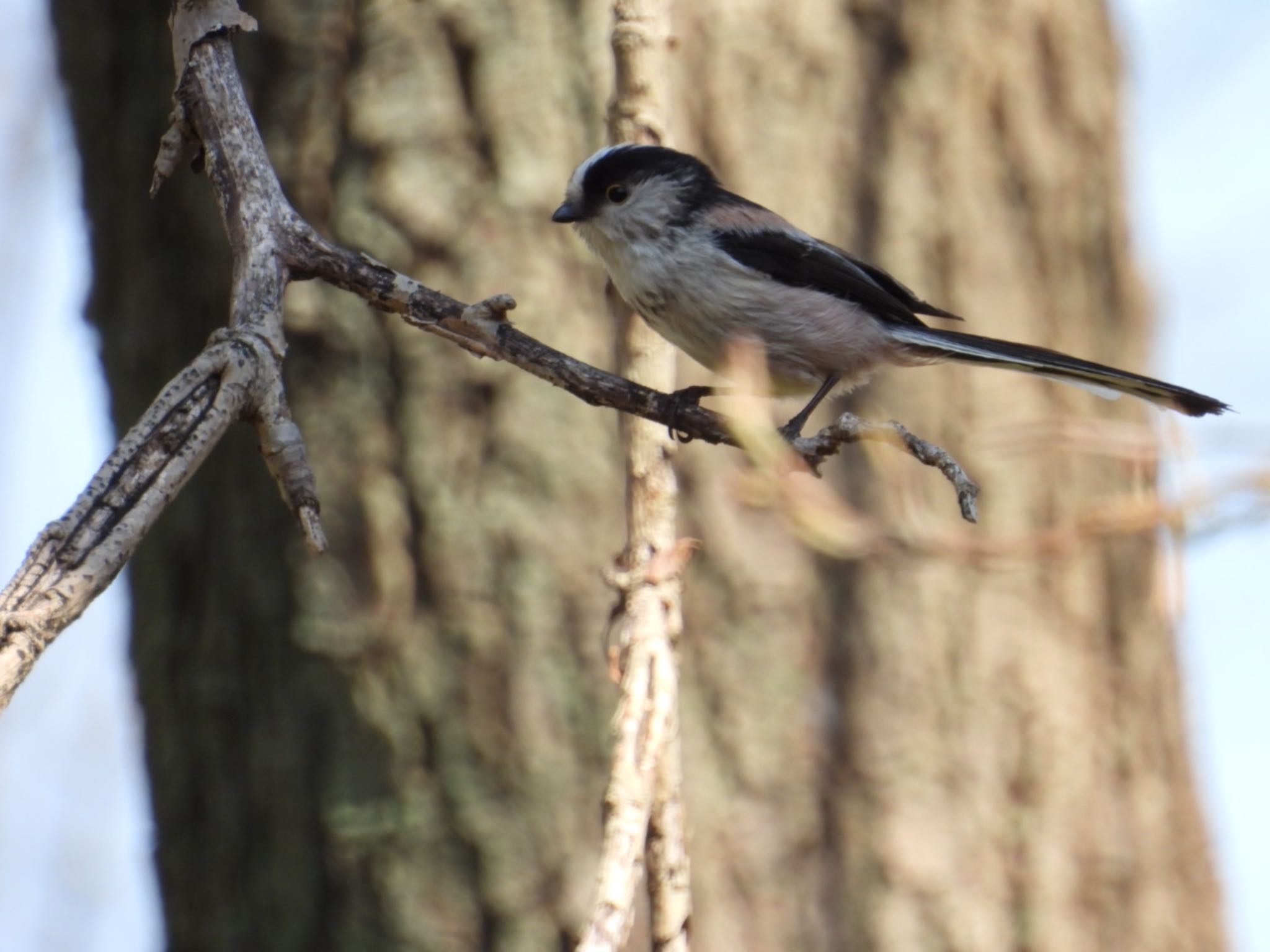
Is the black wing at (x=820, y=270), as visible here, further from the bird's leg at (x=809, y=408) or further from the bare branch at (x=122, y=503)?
the bare branch at (x=122, y=503)

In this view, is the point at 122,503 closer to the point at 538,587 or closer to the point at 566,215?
the point at 566,215

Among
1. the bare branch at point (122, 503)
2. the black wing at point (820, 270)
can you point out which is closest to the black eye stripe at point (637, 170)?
the black wing at point (820, 270)

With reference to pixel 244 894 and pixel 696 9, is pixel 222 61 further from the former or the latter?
pixel 244 894

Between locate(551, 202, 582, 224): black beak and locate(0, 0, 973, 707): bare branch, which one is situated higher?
locate(551, 202, 582, 224): black beak

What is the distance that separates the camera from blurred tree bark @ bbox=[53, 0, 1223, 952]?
353 cm

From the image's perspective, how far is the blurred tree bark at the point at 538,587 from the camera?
3.53 m

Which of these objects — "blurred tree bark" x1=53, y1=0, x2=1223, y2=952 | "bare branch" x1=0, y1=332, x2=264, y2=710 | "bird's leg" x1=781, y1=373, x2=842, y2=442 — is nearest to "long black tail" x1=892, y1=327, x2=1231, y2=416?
"bird's leg" x1=781, y1=373, x2=842, y2=442

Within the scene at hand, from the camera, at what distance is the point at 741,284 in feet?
9.98

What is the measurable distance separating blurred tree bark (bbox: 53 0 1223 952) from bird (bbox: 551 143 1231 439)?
49 cm

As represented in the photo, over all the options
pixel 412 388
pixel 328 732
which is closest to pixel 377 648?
pixel 328 732

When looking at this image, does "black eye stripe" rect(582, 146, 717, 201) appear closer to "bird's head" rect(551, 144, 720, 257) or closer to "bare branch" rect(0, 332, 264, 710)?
"bird's head" rect(551, 144, 720, 257)

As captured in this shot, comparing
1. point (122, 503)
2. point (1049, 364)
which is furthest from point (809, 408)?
point (122, 503)

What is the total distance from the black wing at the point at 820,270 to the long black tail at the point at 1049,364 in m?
0.07

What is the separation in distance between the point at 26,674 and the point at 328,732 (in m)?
2.18
